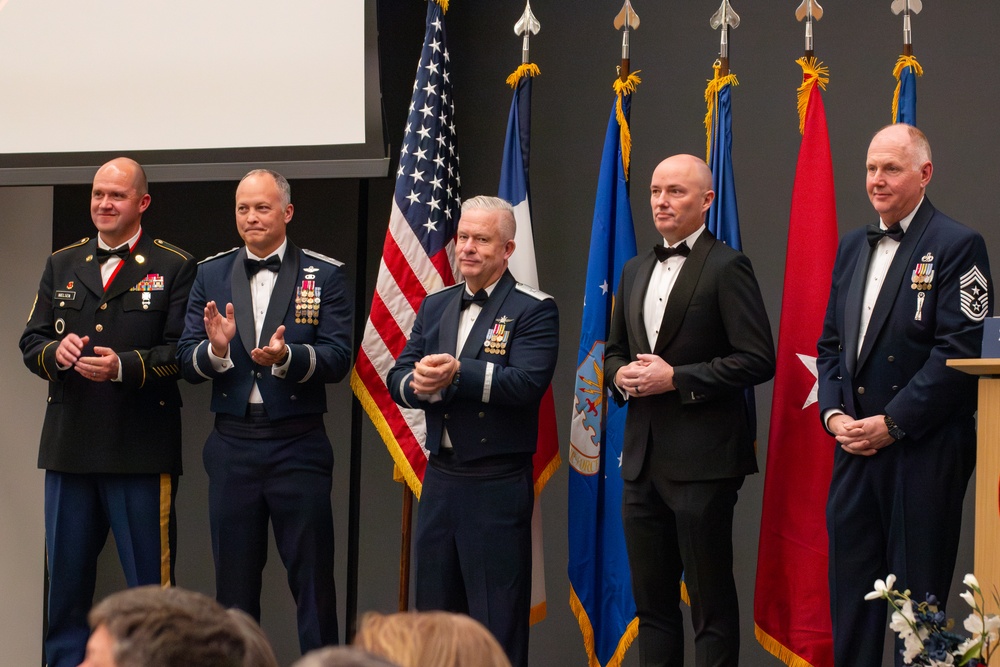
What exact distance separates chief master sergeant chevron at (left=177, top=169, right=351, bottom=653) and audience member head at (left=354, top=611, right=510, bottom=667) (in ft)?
7.97

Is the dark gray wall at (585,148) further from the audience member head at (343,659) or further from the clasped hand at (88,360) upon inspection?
the audience member head at (343,659)

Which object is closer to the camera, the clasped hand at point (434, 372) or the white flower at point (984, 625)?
the white flower at point (984, 625)

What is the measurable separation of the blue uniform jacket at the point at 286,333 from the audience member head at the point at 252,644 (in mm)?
2339

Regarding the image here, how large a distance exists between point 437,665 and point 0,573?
14.5 ft

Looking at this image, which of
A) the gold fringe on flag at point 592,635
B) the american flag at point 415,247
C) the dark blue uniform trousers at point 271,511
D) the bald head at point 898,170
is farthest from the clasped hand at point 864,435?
the dark blue uniform trousers at point 271,511

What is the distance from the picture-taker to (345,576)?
5.13m

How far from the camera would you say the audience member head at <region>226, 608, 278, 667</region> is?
4.33 feet

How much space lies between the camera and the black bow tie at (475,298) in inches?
148

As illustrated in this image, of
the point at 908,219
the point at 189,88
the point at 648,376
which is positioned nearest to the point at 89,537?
the point at 189,88

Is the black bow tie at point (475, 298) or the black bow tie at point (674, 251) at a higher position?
the black bow tie at point (674, 251)

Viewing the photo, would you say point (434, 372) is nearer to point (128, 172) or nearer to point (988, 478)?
point (128, 172)

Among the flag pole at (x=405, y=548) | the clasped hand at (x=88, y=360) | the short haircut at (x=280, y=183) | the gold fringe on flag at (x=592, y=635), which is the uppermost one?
the short haircut at (x=280, y=183)

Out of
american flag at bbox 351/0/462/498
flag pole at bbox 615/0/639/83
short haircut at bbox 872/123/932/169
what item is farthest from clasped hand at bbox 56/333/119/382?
short haircut at bbox 872/123/932/169

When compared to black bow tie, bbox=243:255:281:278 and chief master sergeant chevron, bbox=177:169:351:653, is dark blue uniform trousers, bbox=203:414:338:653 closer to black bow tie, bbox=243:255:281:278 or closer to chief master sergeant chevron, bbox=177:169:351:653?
chief master sergeant chevron, bbox=177:169:351:653
